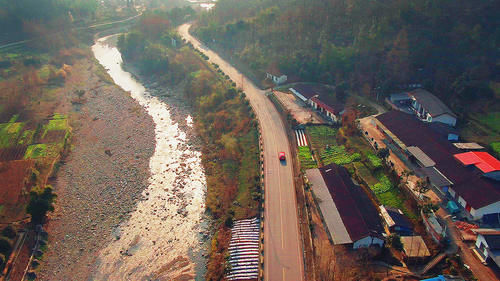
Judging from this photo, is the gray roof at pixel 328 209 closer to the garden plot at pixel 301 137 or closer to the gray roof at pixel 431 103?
the garden plot at pixel 301 137

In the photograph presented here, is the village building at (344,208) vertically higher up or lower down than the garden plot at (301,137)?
higher up

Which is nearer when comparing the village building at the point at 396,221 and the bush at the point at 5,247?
the village building at the point at 396,221

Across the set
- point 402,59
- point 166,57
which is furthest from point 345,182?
point 166,57

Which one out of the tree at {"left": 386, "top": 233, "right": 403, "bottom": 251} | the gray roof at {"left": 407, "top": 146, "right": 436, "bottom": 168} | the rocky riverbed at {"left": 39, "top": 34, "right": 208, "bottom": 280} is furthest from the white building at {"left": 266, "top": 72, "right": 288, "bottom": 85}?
the tree at {"left": 386, "top": 233, "right": 403, "bottom": 251}

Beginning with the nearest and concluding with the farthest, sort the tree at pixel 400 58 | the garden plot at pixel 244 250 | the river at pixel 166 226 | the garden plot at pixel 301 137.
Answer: the garden plot at pixel 244 250 → the river at pixel 166 226 → the garden plot at pixel 301 137 → the tree at pixel 400 58

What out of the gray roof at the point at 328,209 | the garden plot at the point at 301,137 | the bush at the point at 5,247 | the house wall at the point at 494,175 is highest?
the house wall at the point at 494,175

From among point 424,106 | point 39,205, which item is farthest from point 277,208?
point 424,106

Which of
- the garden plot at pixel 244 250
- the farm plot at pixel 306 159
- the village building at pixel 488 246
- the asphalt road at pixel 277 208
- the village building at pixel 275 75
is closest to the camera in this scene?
the village building at pixel 488 246

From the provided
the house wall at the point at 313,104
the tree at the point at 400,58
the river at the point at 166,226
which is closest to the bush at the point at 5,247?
the river at the point at 166,226
